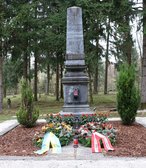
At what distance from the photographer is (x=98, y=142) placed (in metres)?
6.63

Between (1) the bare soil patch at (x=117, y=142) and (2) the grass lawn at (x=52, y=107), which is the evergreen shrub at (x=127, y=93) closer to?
(1) the bare soil patch at (x=117, y=142)

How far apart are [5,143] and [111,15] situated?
1081 centimetres

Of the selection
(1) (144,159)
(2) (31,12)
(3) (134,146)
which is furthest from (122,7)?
(1) (144,159)

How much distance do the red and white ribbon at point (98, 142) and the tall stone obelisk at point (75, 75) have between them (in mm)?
2368

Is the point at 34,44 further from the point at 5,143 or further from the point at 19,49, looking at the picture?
the point at 5,143

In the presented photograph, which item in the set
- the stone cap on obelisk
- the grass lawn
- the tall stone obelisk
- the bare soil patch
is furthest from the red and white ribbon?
the grass lawn

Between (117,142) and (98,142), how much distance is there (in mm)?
763

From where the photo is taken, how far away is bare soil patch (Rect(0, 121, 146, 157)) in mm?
6275

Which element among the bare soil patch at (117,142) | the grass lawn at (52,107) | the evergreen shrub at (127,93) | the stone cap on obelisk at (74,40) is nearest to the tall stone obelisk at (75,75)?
the stone cap on obelisk at (74,40)

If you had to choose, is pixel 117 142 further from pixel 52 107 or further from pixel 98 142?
pixel 52 107

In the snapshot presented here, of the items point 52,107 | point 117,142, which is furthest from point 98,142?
point 52,107

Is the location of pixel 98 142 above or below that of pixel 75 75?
below

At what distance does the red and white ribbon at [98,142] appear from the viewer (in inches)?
252

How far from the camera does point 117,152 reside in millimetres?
6207
